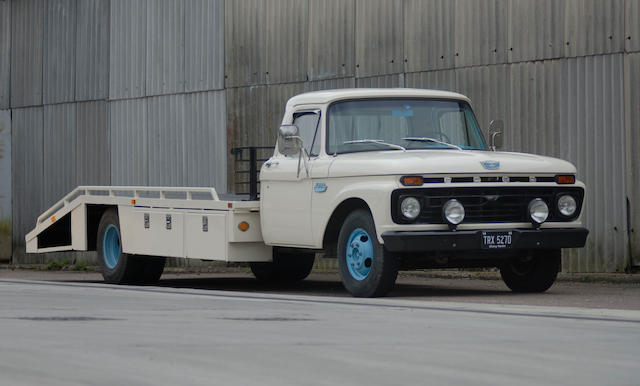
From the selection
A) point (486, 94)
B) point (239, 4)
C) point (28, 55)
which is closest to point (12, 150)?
point (28, 55)

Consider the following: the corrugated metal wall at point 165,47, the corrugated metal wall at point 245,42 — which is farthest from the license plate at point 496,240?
the corrugated metal wall at point 165,47

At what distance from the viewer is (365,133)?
534 inches

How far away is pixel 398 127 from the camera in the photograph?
44.9 ft

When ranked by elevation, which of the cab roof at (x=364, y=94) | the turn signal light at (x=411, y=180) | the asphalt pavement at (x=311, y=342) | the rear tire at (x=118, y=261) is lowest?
the asphalt pavement at (x=311, y=342)

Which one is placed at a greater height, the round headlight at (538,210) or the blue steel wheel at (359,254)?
the round headlight at (538,210)

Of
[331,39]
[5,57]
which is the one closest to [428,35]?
[331,39]

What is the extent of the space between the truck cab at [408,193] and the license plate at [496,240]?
12 mm

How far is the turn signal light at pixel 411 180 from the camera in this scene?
12273 mm

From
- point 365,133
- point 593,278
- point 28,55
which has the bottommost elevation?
point 593,278

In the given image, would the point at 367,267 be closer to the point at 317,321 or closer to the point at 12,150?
the point at 317,321

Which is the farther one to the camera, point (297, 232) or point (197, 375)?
point (297, 232)

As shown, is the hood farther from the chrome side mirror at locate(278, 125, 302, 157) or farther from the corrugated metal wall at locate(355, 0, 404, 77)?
the corrugated metal wall at locate(355, 0, 404, 77)

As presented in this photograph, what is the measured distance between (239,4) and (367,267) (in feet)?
35.0

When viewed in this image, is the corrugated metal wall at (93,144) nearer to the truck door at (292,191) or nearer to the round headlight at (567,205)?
the truck door at (292,191)
